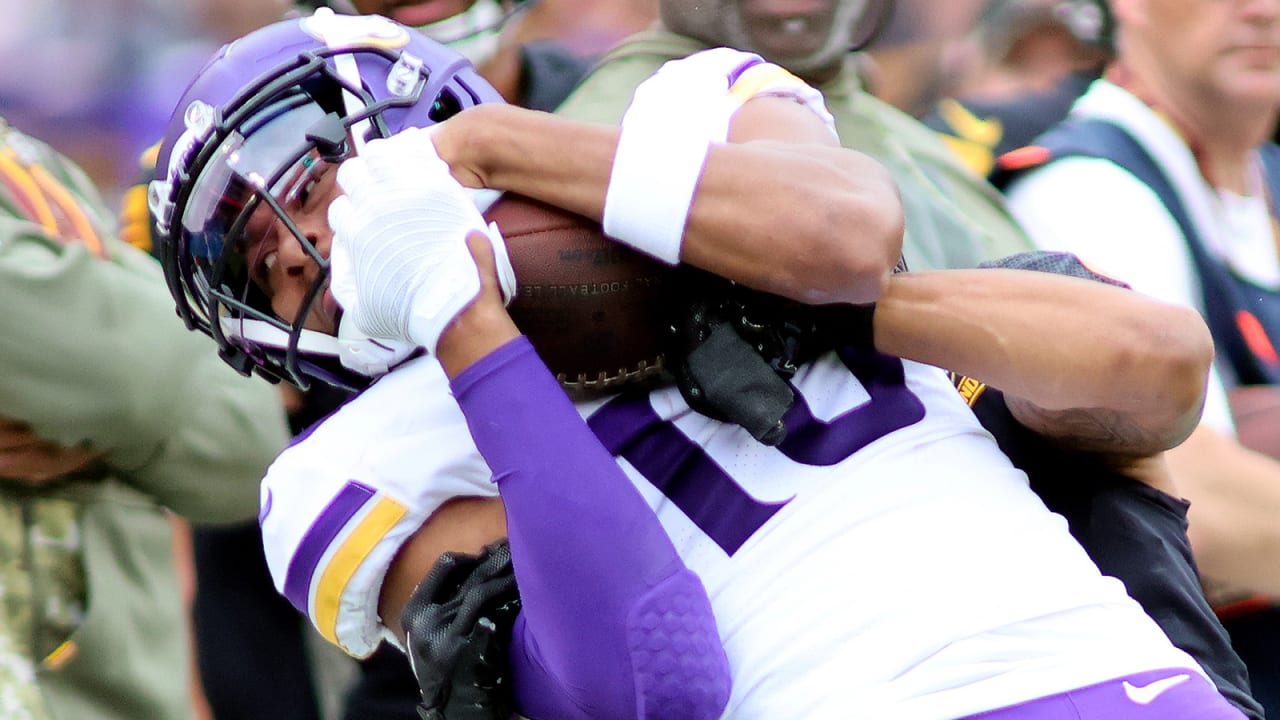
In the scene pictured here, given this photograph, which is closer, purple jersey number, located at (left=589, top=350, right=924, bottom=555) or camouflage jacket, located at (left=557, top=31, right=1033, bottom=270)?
purple jersey number, located at (left=589, top=350, right=924, bottom=555)

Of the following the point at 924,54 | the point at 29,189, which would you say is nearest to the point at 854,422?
the point at 29,189

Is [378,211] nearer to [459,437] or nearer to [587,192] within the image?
[587,192]

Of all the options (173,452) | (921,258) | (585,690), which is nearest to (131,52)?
(173,452)

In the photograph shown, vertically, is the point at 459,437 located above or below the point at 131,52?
above

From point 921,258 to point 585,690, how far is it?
1.23m

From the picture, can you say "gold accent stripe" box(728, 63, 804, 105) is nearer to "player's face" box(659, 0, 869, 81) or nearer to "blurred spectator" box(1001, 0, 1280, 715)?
"blurred spectator" box(1001, 0, 1280, 715)

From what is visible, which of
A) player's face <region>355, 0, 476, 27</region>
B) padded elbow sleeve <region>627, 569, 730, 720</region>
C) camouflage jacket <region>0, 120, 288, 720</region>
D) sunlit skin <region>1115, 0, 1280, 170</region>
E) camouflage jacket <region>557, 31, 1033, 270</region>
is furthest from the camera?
player's face <region>355, 0, 476, 27</region>

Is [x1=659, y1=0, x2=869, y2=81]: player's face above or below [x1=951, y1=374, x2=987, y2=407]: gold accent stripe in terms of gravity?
below

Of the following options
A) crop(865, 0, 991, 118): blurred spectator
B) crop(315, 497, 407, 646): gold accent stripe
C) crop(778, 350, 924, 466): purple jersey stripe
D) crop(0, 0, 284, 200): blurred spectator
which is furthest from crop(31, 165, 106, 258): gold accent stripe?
crop(865, 0, 991, 118): blurred spectator

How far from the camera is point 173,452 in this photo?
2.46 metres

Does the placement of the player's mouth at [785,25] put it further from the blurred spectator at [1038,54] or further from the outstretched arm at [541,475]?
the outstretched arm at [541,475]

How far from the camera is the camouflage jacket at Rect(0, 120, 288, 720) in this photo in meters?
2.24

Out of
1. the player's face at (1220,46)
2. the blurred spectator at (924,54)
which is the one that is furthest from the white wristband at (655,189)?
the blurred spectator at (924,54)

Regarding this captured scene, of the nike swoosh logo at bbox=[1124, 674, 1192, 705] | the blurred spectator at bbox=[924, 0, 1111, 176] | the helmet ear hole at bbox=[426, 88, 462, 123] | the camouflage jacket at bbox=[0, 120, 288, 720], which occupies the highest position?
the helmet ear hole at bbox=[426, 88, 462, 123]
